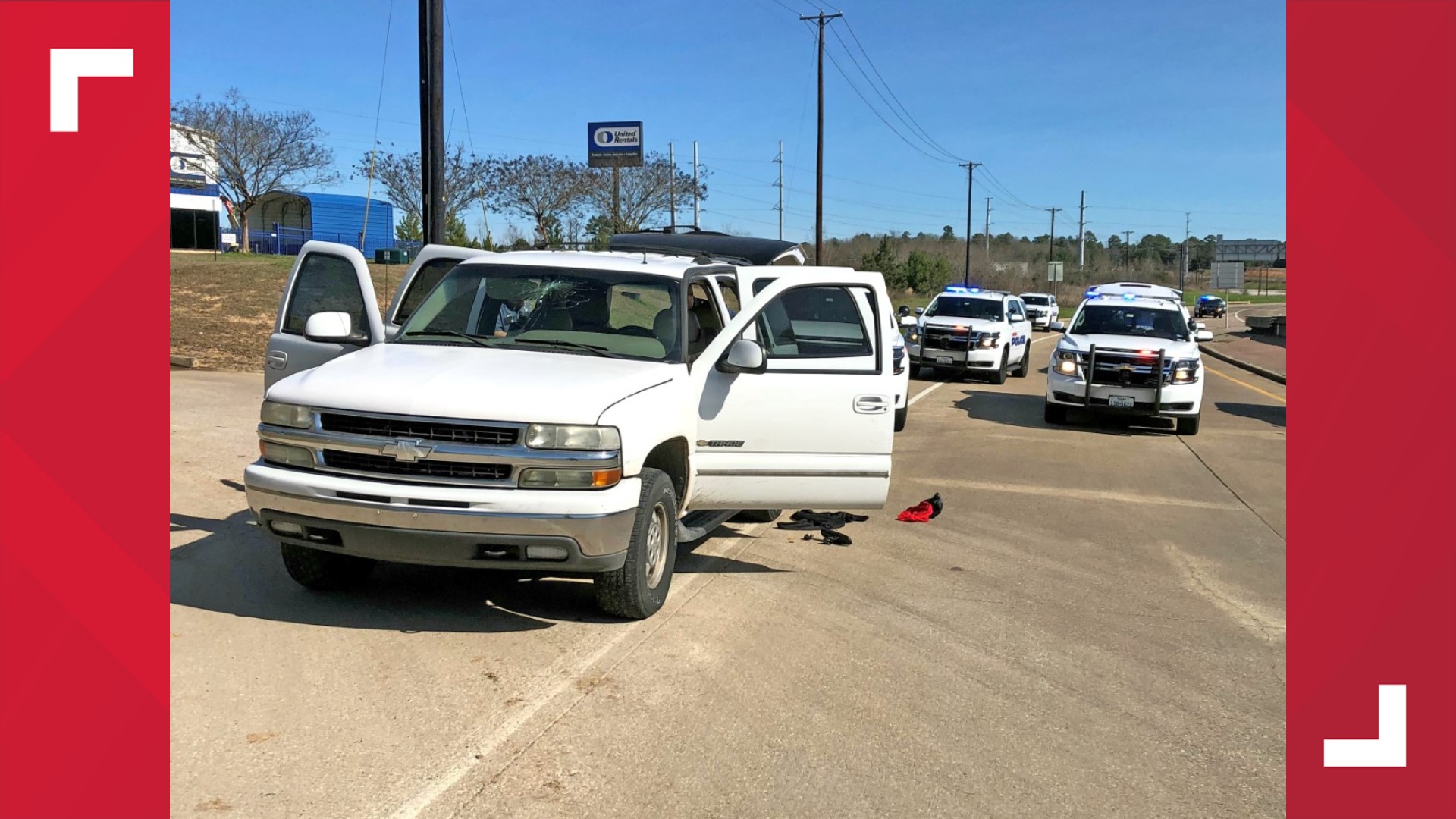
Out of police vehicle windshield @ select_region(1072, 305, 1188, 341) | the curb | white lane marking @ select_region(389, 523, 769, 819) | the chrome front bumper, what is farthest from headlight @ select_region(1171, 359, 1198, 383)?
the chrome front bumper

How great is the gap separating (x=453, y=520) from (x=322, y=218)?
206 ft

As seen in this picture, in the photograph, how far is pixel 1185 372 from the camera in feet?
50.3

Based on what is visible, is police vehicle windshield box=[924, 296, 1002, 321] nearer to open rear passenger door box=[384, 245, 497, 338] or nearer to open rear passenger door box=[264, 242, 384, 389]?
open rear passenger door box=[384, 245, 497, 338]

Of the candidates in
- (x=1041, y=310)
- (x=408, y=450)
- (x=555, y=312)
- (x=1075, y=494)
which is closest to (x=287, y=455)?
(x=408, y=450)

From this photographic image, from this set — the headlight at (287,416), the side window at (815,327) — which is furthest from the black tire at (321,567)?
the side window at (815,327)

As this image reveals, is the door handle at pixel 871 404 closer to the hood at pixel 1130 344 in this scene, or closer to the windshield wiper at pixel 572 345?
the windshield wiper at pixel 572 345

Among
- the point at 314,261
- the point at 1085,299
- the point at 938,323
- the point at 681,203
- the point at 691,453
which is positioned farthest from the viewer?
the point at 681,203

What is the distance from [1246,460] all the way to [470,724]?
1100 cm

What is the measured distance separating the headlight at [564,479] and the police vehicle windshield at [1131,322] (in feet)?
42.1

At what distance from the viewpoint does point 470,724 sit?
4.62 meters

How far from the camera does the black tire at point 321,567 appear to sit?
612 cm
